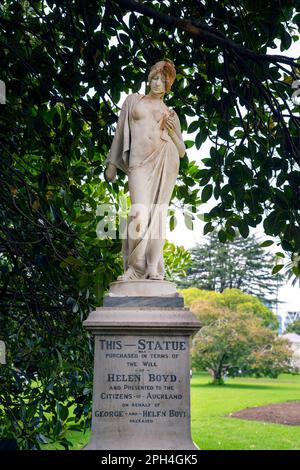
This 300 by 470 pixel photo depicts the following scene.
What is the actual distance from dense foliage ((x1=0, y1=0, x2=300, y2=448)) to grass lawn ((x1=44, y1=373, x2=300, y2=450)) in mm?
4566

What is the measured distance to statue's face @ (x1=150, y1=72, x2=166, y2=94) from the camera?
6.98 meters

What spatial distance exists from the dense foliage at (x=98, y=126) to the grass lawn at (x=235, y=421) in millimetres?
4566

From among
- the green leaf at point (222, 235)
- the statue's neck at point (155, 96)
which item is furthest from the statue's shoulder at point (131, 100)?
the green leaf at point (222, 235)

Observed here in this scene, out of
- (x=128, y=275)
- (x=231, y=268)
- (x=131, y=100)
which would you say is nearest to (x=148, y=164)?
(x=131, y=100)

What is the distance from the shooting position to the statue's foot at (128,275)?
6.54m

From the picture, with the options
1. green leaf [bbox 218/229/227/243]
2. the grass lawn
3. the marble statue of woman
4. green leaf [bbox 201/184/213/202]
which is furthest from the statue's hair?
the grass lawn

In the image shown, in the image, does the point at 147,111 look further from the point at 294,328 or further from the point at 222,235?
the point at 294,328

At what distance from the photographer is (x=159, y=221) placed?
6.71m

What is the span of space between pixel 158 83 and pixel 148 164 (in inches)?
36.7

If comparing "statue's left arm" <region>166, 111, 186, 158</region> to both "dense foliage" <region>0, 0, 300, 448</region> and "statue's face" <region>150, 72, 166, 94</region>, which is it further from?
"dense foliage" <region>0, 0, 300, 448</region>

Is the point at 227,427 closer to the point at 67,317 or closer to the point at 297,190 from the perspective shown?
the point at 67,317

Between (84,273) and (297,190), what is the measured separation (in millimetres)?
2740

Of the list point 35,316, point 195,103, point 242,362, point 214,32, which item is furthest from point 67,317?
point 242,362

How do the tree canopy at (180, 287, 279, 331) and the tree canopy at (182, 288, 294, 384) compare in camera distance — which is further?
the tree canopy at (180, 287, 279, 331)
